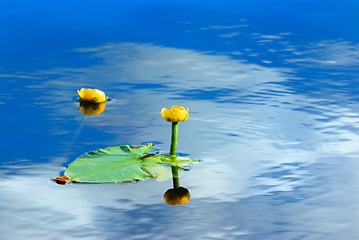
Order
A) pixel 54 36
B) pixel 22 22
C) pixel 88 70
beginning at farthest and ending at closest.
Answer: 1. pixel 22 22
2. pixel 54 36
3. pixel 88 70

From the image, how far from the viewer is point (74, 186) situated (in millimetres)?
1624

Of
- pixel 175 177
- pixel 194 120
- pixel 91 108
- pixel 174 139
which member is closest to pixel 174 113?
pixel 174 139

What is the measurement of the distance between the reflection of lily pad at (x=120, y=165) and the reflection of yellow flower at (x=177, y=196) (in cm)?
10

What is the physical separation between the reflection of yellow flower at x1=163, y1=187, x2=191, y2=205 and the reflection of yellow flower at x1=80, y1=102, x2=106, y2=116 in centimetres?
80

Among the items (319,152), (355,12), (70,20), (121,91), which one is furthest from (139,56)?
(355,12)

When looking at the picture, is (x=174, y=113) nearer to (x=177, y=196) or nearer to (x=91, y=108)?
(x=177, y=196)

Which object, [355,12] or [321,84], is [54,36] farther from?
[355,12]

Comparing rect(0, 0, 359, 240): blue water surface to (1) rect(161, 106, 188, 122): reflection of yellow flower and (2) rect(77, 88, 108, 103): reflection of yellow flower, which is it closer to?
(2) rect(77, 88, 108, 103): reflection of yellow flower

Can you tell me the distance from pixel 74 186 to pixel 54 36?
2.21 meters

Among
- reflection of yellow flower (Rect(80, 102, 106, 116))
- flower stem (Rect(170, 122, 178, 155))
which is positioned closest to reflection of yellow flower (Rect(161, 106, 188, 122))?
flower stem (Rect(170, 122, 178, 155))

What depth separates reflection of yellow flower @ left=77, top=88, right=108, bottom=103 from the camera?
2406 mm

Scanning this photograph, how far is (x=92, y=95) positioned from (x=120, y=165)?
2.46ft

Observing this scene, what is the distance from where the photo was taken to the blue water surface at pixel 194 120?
1.45m

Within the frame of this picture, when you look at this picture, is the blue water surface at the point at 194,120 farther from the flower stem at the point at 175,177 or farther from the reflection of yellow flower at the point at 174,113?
the reflection of yellow flower at the point at 174,113
